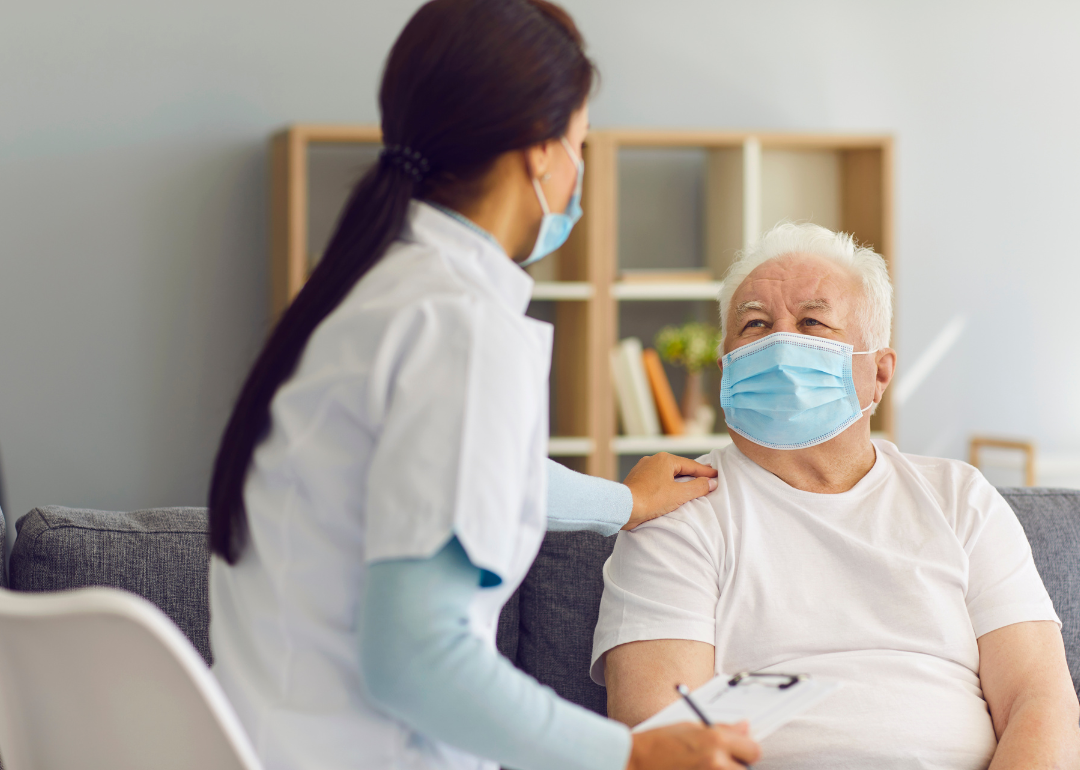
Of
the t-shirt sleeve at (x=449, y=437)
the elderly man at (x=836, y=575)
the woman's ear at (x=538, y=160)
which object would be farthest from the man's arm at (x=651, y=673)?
the woman's ear at (x=538, y=160)

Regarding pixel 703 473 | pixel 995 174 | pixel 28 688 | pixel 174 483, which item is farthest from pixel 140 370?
pixel 995 174

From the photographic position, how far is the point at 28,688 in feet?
2.50

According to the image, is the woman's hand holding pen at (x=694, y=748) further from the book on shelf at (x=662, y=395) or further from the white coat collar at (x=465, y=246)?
the book on shelf at (x=662, y=395)

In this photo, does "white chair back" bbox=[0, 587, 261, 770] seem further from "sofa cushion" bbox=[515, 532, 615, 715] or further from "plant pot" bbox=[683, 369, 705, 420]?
"plant pot" bbox=[683, 369, 705, 420]

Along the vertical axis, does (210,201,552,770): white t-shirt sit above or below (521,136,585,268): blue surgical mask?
below

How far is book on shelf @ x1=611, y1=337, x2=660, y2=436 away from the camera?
9.66 ft

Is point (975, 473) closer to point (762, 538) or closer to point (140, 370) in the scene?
point (762, 538)

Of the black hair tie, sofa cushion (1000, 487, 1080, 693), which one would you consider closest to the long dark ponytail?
the black hair tie

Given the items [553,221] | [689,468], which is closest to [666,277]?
[689,468]

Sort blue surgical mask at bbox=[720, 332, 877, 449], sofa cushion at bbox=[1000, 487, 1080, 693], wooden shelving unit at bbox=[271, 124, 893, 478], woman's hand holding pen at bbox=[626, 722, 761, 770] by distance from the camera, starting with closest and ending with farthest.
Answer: woman's hand holding pen at bbox=[626, 722, 761, 770] < blue surgical mask at bbox=[720, 332, 877, 449] < sofa cushion at bbox=[1000, 487, 1080, 693] < wooden shelving unit at bbox=[271, 124, 893, 478]

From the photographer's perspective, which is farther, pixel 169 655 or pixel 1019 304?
pixel 1019 304

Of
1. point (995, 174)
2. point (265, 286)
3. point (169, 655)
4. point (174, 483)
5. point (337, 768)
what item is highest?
point (995, 174)

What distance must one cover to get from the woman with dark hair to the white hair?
0.70 m

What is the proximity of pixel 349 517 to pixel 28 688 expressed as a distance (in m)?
0.29
